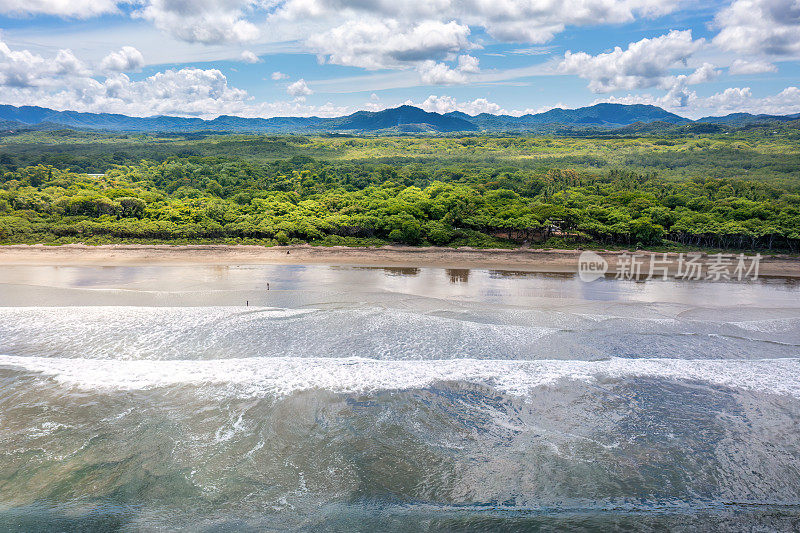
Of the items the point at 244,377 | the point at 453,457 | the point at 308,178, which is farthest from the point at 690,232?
the point at 308,178

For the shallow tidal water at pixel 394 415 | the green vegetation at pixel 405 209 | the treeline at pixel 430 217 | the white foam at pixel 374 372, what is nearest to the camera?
the shallow tidal water at pixel 394 415

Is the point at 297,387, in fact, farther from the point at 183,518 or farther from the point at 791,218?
the point at 791,218

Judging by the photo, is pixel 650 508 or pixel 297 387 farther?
pixel 297 387

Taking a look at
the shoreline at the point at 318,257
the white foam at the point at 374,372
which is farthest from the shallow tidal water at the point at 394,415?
the shoreline at the point at 318,257

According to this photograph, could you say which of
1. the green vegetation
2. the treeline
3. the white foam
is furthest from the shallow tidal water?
the green vegetation

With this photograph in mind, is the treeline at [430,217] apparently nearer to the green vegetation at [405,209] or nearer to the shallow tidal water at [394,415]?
the green vegetation at [405,209]
